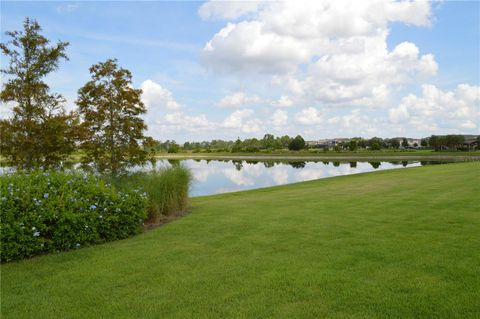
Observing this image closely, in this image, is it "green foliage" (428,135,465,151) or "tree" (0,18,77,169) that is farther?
"green foliage" (428,135,465,151)

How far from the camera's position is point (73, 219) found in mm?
5488

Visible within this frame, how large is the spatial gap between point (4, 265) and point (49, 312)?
1891 millimetres

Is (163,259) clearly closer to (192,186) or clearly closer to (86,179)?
(86,179)

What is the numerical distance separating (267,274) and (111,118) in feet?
33.9

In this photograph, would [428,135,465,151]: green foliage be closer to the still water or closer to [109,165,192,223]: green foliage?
the still water

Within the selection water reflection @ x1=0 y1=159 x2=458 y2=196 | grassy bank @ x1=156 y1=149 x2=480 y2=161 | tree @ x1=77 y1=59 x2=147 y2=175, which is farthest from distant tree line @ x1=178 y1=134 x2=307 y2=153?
tree @ x1=77 y1=59 x2=147 y2=175

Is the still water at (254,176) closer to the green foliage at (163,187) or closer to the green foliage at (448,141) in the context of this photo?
the green foliage at (163,187)

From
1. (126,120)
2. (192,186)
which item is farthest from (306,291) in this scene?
(126,120)

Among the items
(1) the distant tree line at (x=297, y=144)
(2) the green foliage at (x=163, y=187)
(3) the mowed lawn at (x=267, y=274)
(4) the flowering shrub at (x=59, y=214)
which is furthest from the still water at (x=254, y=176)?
(1) the distant tree line at (x=297, y=144)

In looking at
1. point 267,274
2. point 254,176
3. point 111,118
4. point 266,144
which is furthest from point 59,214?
point 266,144

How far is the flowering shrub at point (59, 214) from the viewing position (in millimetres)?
4992

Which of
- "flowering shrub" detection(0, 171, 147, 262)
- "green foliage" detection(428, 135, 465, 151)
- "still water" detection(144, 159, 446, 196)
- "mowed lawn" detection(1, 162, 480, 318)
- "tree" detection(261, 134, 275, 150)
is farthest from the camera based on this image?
"tree" detection(261, 134, 275, 150)

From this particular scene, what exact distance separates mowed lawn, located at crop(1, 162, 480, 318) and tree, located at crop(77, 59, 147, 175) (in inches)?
268

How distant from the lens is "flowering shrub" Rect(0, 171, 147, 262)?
16.4ft
